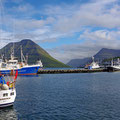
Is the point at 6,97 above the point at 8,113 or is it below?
above

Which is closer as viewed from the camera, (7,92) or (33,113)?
(33,113)

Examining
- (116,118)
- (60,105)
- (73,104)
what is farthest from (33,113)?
(116,118)

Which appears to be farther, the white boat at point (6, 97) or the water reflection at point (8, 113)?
the white boat at point (6, 97)

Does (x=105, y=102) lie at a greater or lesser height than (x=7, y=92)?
lesser

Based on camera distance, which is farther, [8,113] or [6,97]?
[6,97]

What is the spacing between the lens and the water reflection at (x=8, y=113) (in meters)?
27.9

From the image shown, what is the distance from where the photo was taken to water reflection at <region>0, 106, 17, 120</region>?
27.9 meters

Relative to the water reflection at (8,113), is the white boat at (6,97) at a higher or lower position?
higher

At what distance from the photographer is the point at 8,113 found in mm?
30266

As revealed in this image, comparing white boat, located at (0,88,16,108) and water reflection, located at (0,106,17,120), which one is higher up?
white boat, located at (0,88,16,108)

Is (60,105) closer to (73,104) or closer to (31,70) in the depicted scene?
(73,104)

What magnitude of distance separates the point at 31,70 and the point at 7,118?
100500mm

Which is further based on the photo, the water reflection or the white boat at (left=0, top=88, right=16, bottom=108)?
the white boat at (left=0, top=88, right=16, bottom=108)

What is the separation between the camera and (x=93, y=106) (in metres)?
33.6
